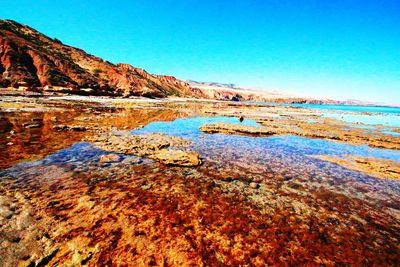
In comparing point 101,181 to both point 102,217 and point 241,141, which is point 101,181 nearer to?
point 102,217

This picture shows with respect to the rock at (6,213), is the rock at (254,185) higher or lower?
lower

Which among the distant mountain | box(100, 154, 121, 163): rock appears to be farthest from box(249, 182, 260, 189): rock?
the distant mountain

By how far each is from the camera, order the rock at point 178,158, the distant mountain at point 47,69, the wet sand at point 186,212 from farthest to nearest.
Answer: the distant mountain at point 47,69 < the rock at point 178,158 < the wet sand at point 186,212

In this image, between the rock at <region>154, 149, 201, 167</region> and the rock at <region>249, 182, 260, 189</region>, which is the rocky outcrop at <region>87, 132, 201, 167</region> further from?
the rock at <region>249, 182, 260, 189</region>

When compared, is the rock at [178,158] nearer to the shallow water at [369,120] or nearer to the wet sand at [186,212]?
the wet sand at [186,212]

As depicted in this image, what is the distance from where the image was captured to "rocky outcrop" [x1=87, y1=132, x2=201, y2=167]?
928 centimetres

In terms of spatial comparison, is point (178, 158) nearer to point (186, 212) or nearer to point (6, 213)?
point (186, 212)

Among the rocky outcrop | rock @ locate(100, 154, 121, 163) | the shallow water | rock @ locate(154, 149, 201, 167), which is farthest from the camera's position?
the shallow water

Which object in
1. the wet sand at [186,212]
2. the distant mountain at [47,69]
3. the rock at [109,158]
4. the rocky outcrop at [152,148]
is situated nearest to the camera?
the wet sand at [186,212]

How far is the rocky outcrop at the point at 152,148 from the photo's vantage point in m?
9.28

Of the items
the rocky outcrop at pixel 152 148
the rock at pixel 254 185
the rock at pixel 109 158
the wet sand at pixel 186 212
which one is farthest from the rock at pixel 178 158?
the rock at pixel 254 185

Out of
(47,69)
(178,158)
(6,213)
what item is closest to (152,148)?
(178,158)

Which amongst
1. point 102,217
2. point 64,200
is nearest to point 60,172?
point 64,200

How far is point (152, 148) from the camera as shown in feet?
36.7
